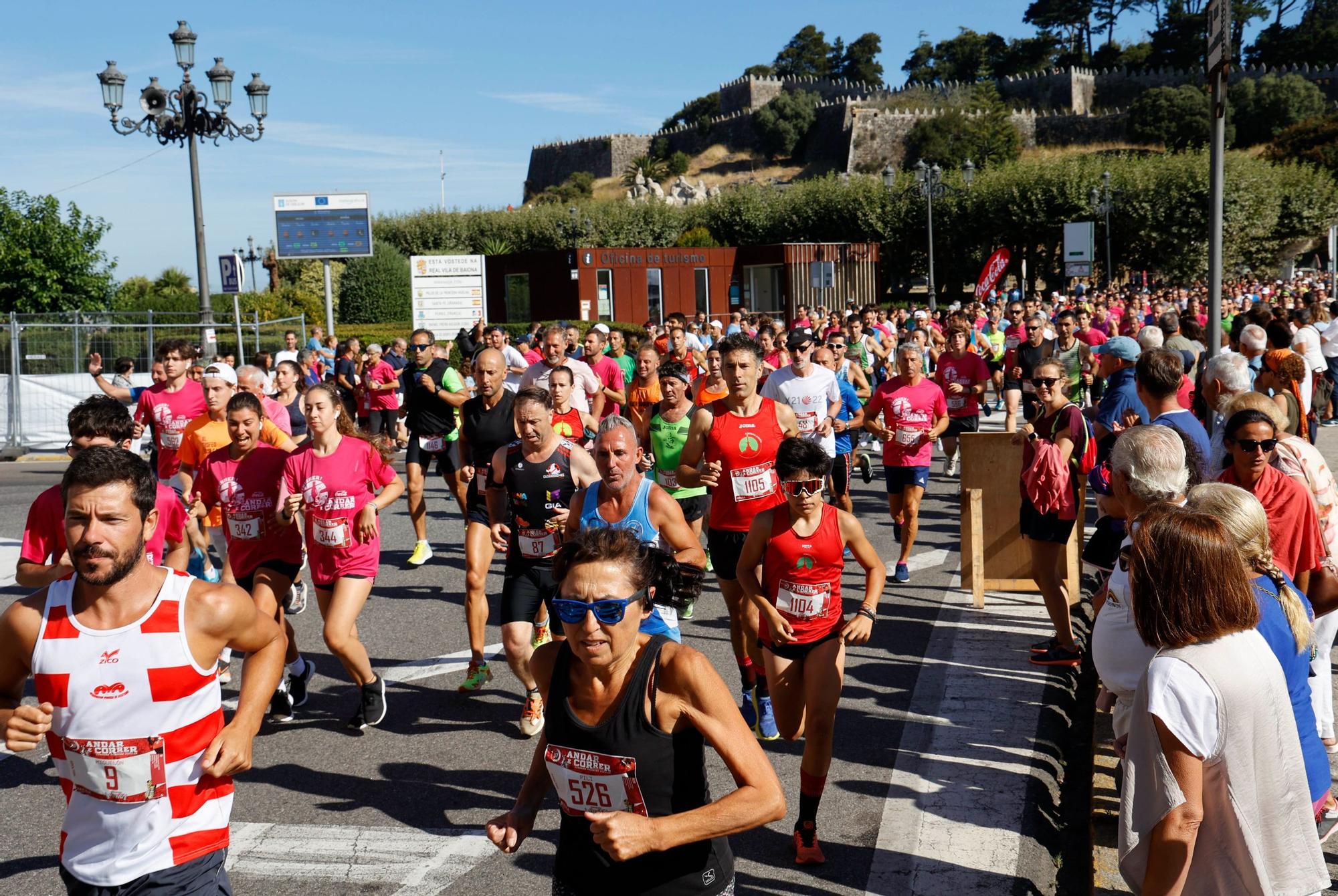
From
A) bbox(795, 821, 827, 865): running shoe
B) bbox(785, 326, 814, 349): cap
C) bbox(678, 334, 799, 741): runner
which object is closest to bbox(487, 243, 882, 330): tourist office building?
bbox(785, 326, 814, 349): cap

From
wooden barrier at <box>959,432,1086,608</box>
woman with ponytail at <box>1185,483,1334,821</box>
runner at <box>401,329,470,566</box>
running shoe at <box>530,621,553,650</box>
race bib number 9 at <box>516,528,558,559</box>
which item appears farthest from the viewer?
runner at <box>401,329,470,566</box>

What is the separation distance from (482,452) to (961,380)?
563cm

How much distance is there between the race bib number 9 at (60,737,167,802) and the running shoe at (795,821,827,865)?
259cm

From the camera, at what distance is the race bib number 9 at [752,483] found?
670cm

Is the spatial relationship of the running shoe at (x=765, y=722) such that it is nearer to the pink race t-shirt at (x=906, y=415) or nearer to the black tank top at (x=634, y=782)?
the black tank top at (x=634, y=782)

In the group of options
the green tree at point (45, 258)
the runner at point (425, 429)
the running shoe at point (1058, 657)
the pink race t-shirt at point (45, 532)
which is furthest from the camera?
the green tree at point (45, 258)

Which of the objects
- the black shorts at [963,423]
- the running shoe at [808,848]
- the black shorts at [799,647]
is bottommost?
the running shoe at [808,848]

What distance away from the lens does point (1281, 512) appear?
179 inches

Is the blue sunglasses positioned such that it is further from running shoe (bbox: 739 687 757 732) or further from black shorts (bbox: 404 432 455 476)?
black shorts (bbox: 404 432 455 476)

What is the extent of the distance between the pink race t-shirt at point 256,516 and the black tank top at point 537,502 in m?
1.23

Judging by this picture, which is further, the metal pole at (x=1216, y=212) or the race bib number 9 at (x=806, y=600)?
the metal pole at (x=1216, y=212)

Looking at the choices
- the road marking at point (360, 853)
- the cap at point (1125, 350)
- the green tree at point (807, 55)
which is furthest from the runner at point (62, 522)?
the green tree at point (807, 55)

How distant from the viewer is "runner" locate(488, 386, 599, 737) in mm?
6230

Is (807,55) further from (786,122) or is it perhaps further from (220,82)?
(220,82)
